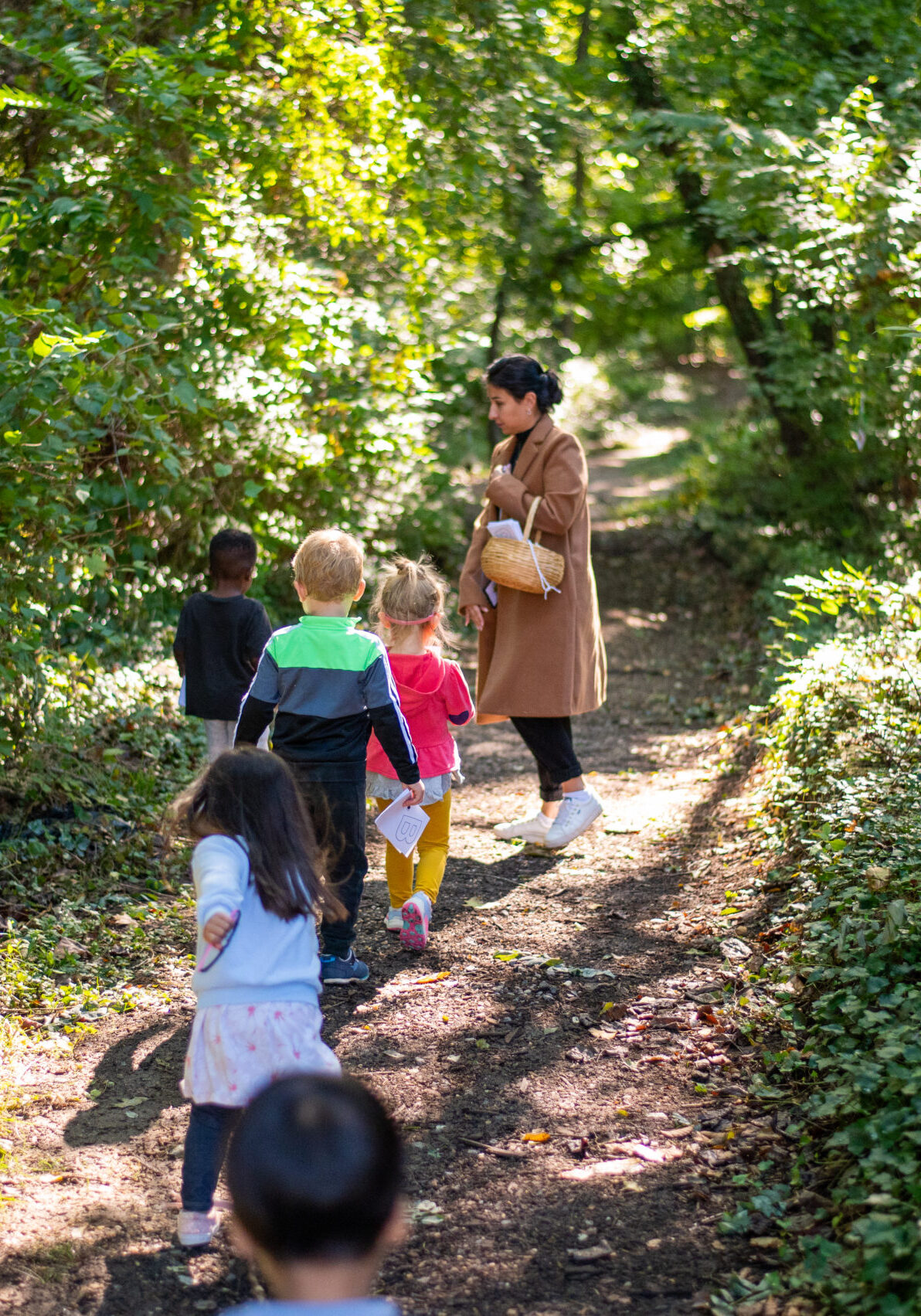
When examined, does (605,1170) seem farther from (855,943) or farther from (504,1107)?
(855,943)

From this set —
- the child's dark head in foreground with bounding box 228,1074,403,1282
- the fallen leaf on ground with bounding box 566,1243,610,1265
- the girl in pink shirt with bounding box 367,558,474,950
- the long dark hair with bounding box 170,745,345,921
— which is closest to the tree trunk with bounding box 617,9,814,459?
the girl in pink shirt with bounding box 367,558,474,950

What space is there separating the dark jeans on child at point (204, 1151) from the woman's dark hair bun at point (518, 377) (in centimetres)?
368

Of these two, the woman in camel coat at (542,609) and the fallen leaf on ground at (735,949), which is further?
the woman in camel coat at (542,609)

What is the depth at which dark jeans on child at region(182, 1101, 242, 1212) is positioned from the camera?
2.73 m

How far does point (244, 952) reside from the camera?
2662mm

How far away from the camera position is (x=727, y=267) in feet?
39.4

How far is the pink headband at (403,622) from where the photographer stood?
4.63m

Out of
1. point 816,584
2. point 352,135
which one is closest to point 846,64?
point 352,135

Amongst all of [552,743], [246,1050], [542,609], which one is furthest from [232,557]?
[246,1050]

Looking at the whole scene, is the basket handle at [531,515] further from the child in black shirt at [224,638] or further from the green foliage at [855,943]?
the green foliage at [855,943]

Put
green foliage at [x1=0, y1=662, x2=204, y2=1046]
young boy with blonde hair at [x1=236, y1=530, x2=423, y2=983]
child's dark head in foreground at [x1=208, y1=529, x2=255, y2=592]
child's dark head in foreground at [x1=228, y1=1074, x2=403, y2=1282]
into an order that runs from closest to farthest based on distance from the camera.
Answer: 1. child's dark head in foreground at [x1=228, y1=1074, x2=403, y2=1282]
2. young boy with blonde hair at [x1=236, y1=530, x2=423, y2=983]
3. green foliage at [x1=0, y1=662, x2=204, y2=1046]
4. child's dark head in foreground at [x1=208, y1=529, x2=255, y2=592]

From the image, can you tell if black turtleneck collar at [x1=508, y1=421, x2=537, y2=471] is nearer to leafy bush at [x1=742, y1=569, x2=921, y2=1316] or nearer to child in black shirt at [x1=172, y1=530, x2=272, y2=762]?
child in black shirt at [x1=172, y1=530, x2=272, y2=762]

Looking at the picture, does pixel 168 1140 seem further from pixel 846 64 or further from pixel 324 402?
pixel 846 64

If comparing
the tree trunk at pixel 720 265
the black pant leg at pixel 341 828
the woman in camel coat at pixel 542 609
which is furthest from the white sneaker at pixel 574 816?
the tree trunk at pixel 720 265
